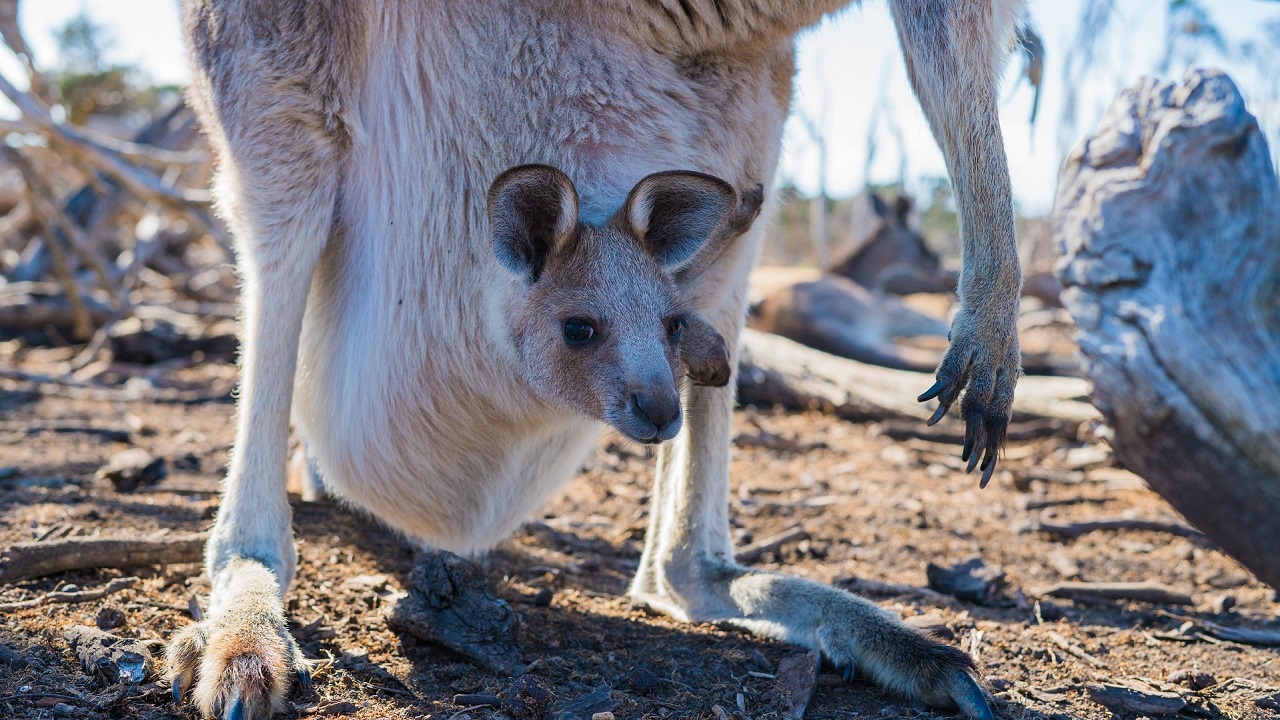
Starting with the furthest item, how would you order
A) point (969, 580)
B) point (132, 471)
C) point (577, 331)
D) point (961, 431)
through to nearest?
point (961, 431)
point (132, 471)
point (969, 580)
point (577, 331)

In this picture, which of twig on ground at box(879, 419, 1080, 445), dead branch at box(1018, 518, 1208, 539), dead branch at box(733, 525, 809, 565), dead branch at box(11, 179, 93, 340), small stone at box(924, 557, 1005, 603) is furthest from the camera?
dead branch at box(11, 179, 93, 340)

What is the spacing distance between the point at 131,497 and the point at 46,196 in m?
3.61

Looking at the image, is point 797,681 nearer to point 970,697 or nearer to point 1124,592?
point 970,697

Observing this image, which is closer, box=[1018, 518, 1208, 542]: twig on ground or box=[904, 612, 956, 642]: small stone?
box=[904, 612, 956, 642]: small stone

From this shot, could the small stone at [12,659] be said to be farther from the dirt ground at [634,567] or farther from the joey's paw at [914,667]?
the joey's paw at [914,667]

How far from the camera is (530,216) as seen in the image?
226 centimetres

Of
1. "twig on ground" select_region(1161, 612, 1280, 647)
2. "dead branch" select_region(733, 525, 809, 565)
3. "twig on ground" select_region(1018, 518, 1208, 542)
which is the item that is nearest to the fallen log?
"twig on ground" select_region(1018, 518, 1208, 542)

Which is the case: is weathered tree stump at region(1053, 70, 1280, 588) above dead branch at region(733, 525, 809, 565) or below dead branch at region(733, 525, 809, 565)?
above

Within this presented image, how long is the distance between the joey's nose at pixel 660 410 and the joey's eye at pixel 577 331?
205mm

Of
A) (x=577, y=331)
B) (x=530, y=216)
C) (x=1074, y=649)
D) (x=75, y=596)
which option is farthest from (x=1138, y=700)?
(x=75, y=596)

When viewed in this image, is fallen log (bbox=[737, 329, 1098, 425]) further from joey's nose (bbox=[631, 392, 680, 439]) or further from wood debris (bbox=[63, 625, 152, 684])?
wood debris (bbox=[63, 625, 152, 684])

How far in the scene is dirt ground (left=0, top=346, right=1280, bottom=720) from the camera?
85.0 inches

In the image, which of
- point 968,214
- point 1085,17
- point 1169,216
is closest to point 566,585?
point 968,214

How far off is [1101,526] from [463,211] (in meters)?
2.67
